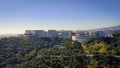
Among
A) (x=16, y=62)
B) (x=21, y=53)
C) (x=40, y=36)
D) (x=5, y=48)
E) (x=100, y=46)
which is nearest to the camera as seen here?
(x=16, y=62)

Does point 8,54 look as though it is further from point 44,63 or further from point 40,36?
point 40,36

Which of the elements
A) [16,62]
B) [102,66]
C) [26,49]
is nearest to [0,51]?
[26,49]

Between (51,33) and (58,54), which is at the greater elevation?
(51,33)

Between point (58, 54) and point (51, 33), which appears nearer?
point (58, 54)

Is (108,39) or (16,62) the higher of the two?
(108,39)

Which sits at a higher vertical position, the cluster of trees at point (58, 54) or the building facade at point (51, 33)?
the building facade at point (51, 33)

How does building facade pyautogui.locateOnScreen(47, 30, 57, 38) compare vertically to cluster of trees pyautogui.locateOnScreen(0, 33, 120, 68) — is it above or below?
above

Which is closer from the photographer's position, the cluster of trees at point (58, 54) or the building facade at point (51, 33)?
the cluster of trees at point (58, 54)

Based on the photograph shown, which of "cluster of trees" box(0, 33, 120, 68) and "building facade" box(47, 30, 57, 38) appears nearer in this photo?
"cluster of trees" box(0, 33, 120, 68)
